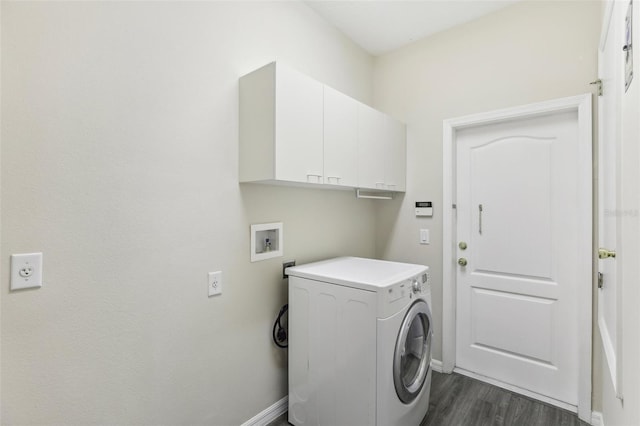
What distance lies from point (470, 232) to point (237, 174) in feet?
6.30

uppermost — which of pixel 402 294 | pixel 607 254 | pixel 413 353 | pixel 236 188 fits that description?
pixel 236 188

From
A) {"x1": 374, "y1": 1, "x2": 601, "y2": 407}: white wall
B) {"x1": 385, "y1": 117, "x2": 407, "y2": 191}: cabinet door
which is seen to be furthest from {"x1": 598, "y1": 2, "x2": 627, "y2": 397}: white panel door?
{"x1": 385, "y1": 117, "x2": 407, "y2": 191}: cabinet door

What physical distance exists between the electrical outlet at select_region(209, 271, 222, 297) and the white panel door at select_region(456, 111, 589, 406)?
1.95 metres

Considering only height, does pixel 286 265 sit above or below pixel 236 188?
below

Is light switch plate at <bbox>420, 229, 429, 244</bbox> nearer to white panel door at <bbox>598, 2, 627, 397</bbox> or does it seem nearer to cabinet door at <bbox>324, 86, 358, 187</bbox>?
cabinet door at <bbox>324, 86, 358, 187</bbox>

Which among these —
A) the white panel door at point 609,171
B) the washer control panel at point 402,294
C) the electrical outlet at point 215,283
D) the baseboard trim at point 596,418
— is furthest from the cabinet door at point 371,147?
the baseboard trim at point 596,418

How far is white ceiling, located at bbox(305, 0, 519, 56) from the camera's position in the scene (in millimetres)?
2282

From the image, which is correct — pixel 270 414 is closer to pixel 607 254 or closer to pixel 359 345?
pixel 359 345

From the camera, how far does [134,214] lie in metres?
1.39

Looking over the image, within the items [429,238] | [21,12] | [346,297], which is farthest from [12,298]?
[429,238]

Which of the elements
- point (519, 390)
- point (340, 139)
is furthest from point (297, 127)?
point (519, 390)

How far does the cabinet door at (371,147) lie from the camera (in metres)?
2.29

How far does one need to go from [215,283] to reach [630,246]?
5.64ft

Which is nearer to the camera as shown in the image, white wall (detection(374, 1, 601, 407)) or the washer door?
the washer door
